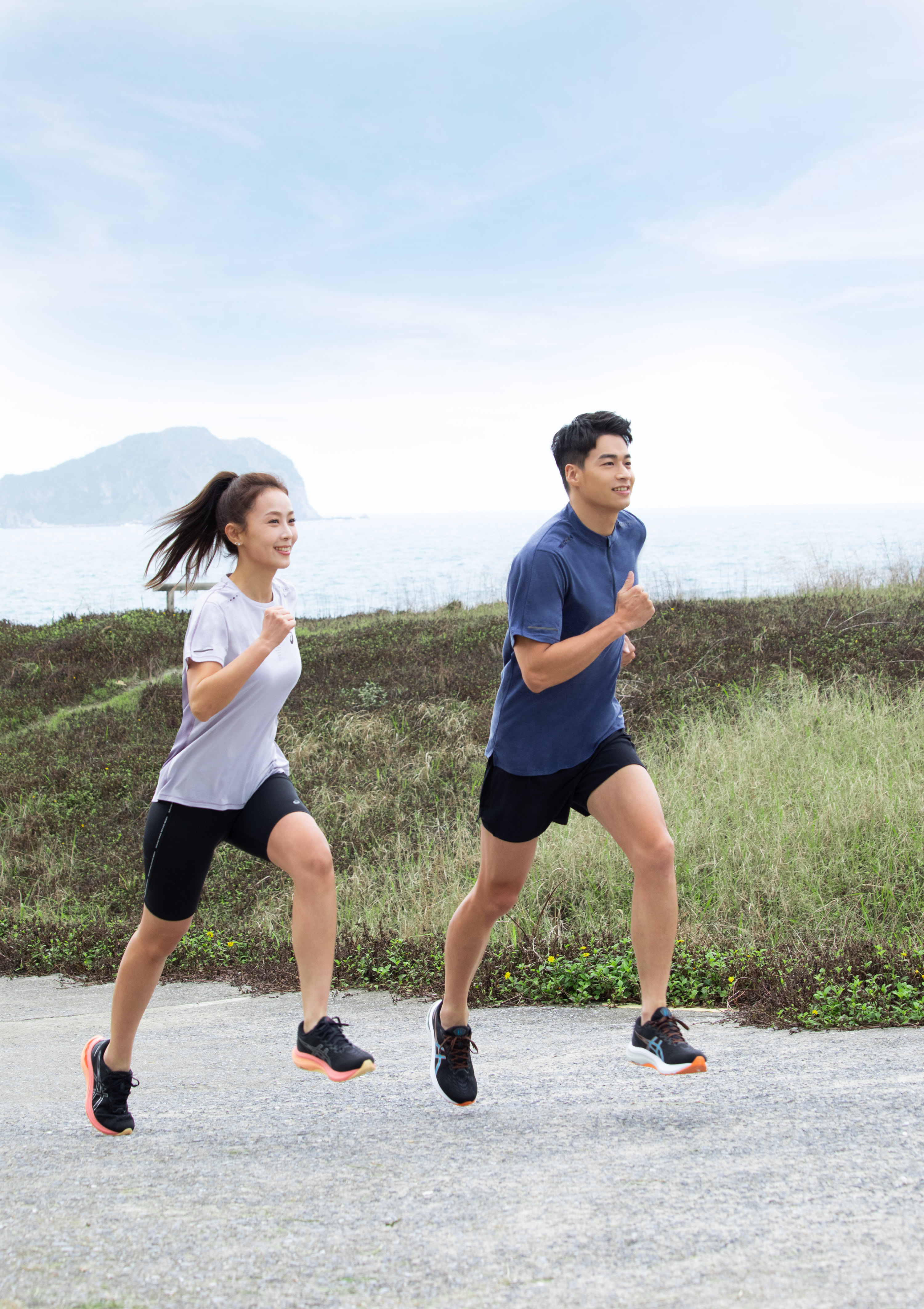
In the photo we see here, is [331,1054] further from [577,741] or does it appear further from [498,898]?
[577,741]

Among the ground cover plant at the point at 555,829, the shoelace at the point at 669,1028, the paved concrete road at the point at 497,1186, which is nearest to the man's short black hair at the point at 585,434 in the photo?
the shoelace at the point at 669,1028

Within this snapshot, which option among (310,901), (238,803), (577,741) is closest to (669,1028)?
(577,741)

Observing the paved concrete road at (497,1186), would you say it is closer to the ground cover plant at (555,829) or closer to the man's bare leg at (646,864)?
the man's bare leg at (646,864)

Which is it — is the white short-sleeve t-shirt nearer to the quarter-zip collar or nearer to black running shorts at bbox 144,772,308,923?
black running shorts at bbox 144,772,308,923

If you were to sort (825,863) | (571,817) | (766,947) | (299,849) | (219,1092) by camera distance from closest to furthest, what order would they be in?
(299,849), (219,1092), (766,947), (825,863), (571,817)

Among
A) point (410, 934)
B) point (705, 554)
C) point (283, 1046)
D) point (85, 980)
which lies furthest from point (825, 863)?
point (705, 554)

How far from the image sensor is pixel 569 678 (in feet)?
10.7

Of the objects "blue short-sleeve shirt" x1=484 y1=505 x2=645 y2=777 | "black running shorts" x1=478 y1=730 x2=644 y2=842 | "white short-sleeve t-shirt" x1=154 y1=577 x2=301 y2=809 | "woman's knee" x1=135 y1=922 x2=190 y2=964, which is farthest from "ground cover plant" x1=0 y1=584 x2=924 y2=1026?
"white short-sleeve t-shirt" x1=154 y1=577 x2=301 y2=809

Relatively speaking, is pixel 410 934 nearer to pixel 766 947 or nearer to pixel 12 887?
pixel 766 947

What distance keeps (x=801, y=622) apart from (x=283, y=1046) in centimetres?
1102

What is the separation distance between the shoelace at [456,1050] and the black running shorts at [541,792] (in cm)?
77

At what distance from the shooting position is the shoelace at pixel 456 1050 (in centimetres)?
354

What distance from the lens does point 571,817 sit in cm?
920

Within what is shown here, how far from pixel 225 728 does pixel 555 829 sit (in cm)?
537
